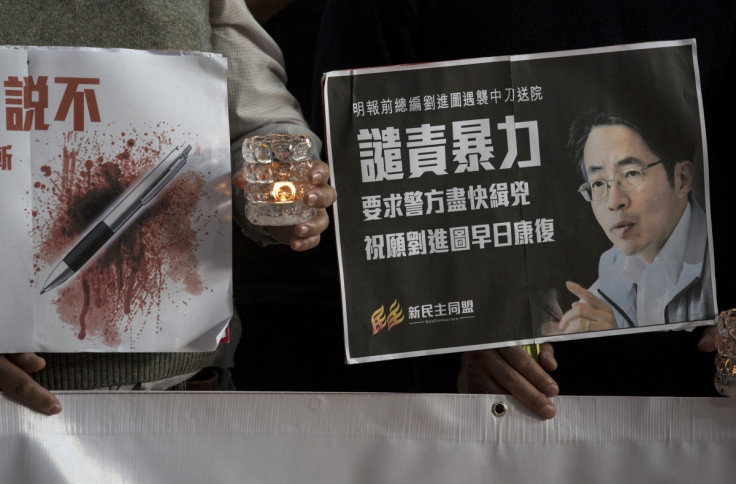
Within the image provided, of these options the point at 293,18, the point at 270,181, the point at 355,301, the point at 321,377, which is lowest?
the point at 321,377

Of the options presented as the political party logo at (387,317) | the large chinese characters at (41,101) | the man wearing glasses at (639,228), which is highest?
the large chinese characters at (41,101)

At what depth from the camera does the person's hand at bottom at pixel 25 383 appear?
3.13 ft

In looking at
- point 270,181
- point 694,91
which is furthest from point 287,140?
point 694,91

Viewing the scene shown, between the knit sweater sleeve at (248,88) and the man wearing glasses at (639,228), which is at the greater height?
the knit sweater sleeve at (248,88)

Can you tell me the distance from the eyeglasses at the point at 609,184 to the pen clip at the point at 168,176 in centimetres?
51

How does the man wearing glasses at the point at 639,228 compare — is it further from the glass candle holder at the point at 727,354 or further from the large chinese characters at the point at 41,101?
the large chinese characters at the point at 41,101

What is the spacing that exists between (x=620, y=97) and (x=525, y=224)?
0.21 meters

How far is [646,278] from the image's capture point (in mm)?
1054

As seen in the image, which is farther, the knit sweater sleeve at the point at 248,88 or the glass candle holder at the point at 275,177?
the knit sweater sleeve at the point at 248,88

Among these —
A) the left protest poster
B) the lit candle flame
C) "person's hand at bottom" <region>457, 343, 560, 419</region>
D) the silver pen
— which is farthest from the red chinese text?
"person's hand at bottom" <region>457, 343, 560, 419</region>

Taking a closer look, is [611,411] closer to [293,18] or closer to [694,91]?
[694,91]

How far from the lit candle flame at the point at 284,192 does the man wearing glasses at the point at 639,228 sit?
0.38 meters

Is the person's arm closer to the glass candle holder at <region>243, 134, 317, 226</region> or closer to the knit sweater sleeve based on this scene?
the knit sweater sleeve

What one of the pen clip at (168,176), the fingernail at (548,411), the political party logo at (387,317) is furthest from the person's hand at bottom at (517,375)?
the pen clip at (168,176)
